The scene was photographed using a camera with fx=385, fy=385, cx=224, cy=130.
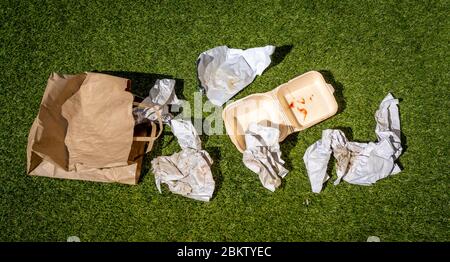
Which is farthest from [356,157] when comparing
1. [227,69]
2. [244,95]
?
[227,69]

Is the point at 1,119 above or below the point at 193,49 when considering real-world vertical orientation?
below

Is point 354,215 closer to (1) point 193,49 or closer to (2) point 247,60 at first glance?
(2) point 247,60

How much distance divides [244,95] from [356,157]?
818 mm

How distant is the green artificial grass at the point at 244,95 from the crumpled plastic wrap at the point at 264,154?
0.13 m

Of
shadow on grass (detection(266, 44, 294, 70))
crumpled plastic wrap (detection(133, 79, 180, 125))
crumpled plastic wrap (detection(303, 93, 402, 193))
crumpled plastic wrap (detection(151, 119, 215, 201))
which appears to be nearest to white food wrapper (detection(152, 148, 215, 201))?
crumpled plastic wrap (detection(151, 119, 215, 201))

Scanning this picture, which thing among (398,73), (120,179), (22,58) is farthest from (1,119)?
(398,73)

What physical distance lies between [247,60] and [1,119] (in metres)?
1.72

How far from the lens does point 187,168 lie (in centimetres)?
239

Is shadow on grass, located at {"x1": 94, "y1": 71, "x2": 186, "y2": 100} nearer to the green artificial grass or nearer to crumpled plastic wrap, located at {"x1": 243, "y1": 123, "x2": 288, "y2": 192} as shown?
the green artificial grass

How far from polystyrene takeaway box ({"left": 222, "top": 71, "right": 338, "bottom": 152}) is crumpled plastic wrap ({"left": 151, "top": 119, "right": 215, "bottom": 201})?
233 millimetres

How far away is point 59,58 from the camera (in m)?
2.68

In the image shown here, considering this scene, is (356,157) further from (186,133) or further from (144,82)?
(144,82)

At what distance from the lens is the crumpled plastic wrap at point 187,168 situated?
2369 millimetres

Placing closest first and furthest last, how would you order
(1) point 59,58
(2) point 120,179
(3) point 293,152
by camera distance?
(2) point 120,179 < (3) point 293,152 < (1) point 59,58
